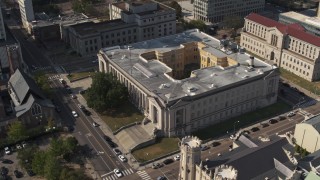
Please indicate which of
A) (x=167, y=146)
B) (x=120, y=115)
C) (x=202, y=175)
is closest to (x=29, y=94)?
(x=120, y=115)

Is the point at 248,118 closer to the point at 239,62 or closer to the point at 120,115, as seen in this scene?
the point at 239,62

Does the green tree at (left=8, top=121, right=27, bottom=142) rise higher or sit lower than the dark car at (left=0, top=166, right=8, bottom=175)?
higher

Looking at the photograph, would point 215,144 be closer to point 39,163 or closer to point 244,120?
point 244,120

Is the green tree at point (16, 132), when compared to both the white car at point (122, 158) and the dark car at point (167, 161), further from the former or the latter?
the dark car at point (167, 161)

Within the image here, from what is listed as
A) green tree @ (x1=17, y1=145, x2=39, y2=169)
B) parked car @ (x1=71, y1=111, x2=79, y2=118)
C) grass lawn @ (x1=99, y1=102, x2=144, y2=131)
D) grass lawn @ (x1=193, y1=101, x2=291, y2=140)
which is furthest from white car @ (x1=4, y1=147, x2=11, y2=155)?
grass lawn @ (x1=193, y1=101, x2=291, y2=140)

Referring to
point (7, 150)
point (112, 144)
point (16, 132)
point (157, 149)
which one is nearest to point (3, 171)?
point (7, 150)

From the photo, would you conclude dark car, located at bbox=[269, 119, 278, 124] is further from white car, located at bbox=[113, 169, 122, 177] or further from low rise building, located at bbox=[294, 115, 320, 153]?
white car, located at bbox=[113, 169, 122, 177]
